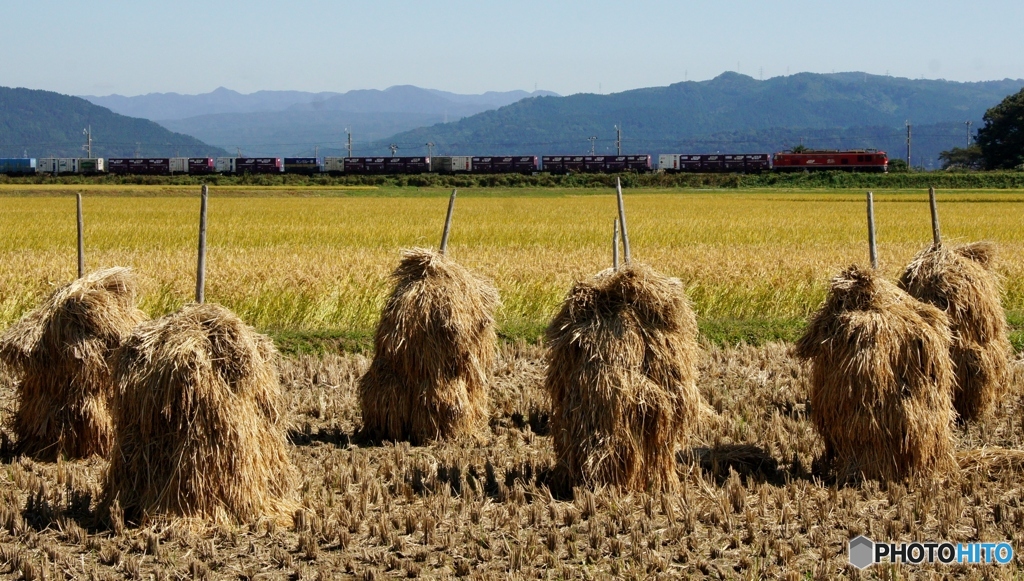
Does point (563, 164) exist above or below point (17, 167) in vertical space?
above

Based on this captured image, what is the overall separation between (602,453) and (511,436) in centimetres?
221

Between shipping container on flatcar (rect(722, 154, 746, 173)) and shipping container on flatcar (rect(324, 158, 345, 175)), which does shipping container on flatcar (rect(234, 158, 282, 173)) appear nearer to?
shipping container on flatcar (rect(324, 158, 345, 175))

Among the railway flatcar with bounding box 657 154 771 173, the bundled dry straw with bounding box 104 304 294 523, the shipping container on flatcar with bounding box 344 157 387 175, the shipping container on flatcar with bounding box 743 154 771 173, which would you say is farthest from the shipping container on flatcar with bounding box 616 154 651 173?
the bundled dry straw with bounding box 104 304 294 523

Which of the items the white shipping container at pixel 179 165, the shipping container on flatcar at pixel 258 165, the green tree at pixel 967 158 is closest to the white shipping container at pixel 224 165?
the shipping container on flatcar at pixel 258 165

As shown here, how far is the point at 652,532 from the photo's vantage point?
677cm

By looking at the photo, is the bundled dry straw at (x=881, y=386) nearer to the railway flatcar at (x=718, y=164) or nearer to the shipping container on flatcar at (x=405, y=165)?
the railway flatcar at (x=718, y=164)

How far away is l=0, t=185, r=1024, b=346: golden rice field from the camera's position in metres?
14.8

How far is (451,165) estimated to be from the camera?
84812mm

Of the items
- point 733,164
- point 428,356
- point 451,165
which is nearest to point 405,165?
point 451,165

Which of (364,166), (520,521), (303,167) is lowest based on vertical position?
(520,521)

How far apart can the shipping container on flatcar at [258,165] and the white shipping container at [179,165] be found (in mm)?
3954

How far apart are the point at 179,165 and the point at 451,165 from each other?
22098mm

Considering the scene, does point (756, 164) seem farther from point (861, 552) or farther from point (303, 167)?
point (861, 552)

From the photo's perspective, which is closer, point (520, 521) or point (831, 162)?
point (520, 521)
